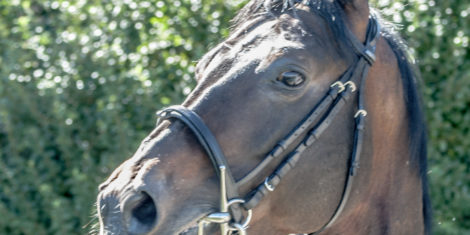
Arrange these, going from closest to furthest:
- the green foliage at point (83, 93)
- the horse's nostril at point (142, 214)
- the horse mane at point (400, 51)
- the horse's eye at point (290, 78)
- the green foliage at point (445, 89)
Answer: the horse's nostril at point (142, 214) → the horse's eye at point (290, 78) → the horse mane at point (400, 51) → the green foliage at point (445, 89) → the green foliage at point (83, 93)

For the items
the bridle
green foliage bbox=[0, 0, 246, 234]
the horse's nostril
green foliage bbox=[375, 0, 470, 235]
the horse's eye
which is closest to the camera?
the horse's nostril

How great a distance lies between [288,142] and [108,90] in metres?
2.48

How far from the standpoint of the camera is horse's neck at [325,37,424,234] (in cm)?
229

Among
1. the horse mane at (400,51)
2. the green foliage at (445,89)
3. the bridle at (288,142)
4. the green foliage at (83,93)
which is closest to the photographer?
the bridle at (288,142)

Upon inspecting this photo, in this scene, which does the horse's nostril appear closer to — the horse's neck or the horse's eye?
the horse's eye

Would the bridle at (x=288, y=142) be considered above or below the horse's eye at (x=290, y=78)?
below

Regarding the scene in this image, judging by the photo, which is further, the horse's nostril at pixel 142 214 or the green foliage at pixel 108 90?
the green foliage at pixel 108 90

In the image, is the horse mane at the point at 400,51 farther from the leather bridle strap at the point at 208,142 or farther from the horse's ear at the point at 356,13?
the leather bridle strap at the point at 208,142

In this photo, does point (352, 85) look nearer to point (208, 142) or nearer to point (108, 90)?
point (208, 142)

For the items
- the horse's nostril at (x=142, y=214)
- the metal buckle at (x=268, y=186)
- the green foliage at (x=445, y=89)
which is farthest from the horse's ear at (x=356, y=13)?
the green foliage at (x=445, y=89)

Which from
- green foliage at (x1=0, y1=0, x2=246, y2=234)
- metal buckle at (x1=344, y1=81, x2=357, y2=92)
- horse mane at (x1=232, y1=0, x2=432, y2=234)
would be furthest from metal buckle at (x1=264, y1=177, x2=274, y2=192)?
green foliage at (x1=0, y1=0, x2=246, y2=234)

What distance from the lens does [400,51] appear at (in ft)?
8.05

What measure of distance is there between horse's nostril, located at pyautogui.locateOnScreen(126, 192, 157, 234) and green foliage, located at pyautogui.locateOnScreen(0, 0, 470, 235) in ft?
7.22

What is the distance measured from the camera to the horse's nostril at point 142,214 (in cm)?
192
